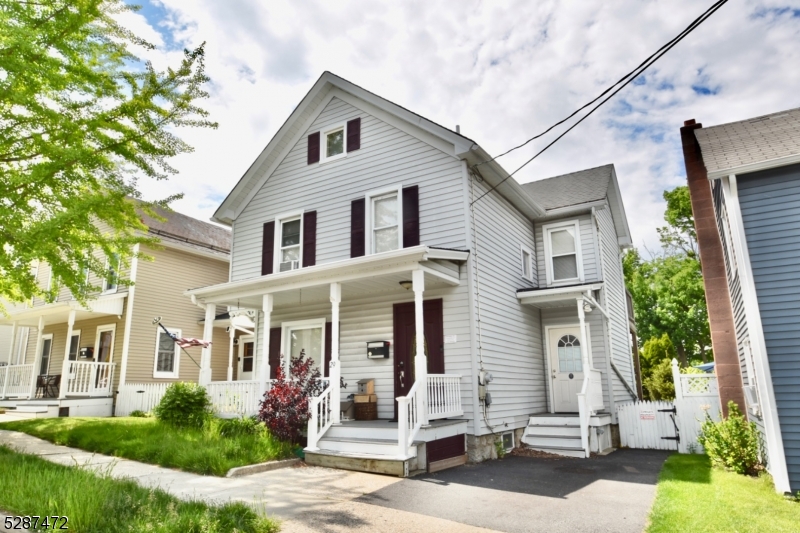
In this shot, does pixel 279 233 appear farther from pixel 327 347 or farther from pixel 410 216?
pixel 410 216

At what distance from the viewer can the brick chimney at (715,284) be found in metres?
9.77

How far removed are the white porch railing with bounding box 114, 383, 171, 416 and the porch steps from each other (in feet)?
34.3

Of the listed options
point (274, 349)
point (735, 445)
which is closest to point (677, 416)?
point (735, 445)

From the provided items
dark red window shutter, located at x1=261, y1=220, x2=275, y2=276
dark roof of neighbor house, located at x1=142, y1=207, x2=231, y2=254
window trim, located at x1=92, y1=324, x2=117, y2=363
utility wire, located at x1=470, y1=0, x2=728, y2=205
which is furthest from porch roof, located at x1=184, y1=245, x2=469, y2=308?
dark roof of neighbor house, located at x1=142, y1=207, x2=231, y2=254

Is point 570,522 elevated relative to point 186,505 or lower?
lower

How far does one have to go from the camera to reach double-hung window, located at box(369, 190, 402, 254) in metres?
11.2

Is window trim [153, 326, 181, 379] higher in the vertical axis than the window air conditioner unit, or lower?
lower

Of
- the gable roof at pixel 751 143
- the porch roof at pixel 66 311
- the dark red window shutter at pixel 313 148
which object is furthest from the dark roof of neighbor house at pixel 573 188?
the porch roof at pixel 66 311

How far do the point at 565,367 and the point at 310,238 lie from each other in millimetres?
7149

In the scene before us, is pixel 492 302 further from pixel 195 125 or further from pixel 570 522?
pixel 195 125

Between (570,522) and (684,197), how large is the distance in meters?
27.2

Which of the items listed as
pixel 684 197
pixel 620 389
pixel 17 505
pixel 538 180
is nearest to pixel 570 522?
pixel 17 505

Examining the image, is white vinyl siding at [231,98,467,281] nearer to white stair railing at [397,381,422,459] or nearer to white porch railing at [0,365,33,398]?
white stair railing at [397,381,422,459]

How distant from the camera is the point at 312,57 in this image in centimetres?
879
